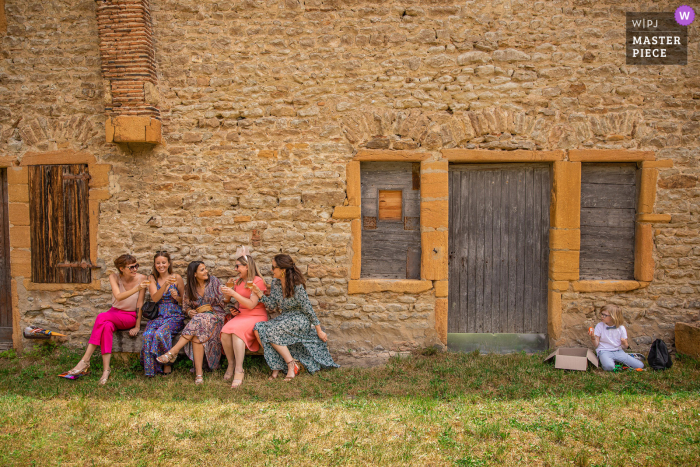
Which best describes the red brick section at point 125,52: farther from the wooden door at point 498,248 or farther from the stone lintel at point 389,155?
the wooden door at point 498,248

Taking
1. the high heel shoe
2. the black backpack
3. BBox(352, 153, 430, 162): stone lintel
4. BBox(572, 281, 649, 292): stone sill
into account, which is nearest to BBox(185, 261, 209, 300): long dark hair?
the high heel shoe

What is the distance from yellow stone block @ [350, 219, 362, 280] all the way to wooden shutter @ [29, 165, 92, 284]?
3.31m

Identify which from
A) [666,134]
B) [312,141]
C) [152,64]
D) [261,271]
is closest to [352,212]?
[312,141]

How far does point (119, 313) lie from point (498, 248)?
452cm

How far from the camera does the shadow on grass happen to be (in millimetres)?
4090

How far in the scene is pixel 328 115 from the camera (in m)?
5.19

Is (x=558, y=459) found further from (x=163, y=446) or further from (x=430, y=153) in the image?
(x=430, y=153)

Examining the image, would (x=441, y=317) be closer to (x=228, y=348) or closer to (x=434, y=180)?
(x=434, y=180)

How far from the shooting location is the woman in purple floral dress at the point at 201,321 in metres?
4.57

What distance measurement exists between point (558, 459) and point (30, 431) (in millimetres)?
3844

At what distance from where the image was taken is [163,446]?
306 centimetres

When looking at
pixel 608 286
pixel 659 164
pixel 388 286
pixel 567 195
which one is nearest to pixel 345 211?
pixel 388 286

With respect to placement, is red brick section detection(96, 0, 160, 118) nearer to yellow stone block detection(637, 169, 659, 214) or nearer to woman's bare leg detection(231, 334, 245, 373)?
woman's bare leg detection(231, 334, 245, 373)

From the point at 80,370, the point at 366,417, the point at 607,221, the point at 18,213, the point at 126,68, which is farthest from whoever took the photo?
the point at 18,213
